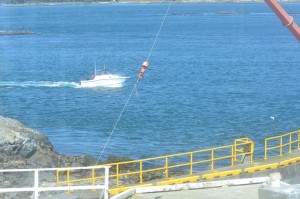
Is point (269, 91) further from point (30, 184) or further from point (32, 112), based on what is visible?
point (30, 184)

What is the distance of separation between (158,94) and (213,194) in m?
49.9

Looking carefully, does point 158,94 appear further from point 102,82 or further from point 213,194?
point 213,194

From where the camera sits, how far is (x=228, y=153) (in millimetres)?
40219

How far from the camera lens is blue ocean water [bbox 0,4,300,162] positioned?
157 ft

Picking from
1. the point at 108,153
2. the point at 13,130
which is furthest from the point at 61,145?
the point at 13,130

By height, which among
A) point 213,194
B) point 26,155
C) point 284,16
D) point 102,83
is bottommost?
point 213,194

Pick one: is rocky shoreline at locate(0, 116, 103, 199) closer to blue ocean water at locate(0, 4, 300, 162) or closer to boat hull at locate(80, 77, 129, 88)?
blue ocean water at locate(0, 4, 300, 162)

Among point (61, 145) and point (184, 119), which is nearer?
point (61, 145)

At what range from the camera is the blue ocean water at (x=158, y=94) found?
47941 millimetres

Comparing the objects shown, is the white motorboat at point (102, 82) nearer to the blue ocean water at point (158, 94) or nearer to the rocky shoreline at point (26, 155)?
the blue ocean water at point (158, 94)

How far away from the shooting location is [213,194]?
19656mm

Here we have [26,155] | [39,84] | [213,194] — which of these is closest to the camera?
[213,194]

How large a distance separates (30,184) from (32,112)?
31042 millimetres

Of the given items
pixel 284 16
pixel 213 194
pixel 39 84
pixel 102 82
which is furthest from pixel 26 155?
pixel 39 84
